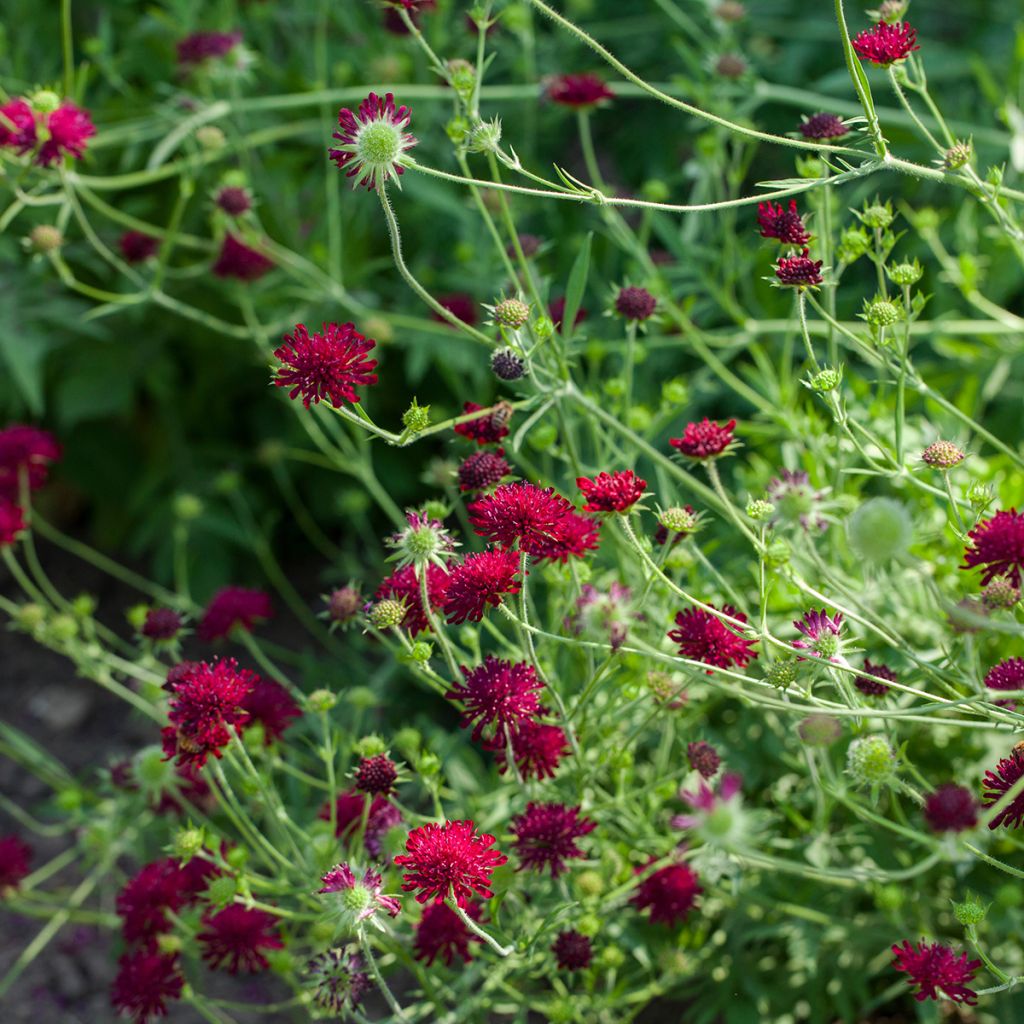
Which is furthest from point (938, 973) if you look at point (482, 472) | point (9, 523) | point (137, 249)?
point (137, 249)

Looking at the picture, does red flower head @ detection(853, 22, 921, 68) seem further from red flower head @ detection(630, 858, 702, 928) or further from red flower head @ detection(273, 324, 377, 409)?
red flower head @ detection(630, 858, 702, 928)

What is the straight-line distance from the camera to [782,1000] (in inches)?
64.5

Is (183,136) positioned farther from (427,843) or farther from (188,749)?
(427,843)

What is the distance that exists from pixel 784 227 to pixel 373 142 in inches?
18.1

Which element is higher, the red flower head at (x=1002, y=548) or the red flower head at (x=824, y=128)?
the red flower head at (x=824, y=128)

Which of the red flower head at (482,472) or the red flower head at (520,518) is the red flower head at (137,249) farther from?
the red flower head at (520,518)

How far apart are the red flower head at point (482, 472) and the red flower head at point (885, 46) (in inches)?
23.4

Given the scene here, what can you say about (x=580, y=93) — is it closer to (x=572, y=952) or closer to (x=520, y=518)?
(x=520, y=518)

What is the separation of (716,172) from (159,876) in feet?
4.34

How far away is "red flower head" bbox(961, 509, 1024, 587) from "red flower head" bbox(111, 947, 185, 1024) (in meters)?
1.05

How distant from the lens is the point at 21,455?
1849 millimetres

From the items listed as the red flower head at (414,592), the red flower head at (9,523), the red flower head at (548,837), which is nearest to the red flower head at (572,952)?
the red flower head at (548,837)

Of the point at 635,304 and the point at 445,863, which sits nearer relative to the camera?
the point at 445,863

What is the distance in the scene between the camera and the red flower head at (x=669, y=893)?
1448 millimetres
